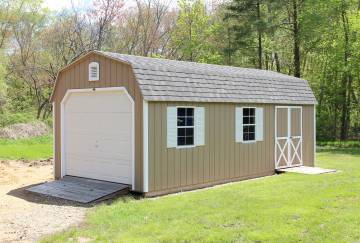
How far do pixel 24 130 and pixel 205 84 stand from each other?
1408 centimetres

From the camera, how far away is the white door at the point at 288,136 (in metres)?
12.9

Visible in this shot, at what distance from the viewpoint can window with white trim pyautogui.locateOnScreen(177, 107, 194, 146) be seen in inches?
395

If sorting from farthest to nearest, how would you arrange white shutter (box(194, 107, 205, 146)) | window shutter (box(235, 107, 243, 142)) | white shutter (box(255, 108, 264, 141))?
white shutter (box(255, 108, 264, 141))
window shutter (box(235, 107, 243, 142))
white shutter (box(194, 107, 205, 146))

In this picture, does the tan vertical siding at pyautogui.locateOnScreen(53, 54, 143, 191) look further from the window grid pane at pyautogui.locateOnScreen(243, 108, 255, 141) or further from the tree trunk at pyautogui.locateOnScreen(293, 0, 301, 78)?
the tree trunk at pyautogui.locateOnScreen(293, 0, 301, 78)

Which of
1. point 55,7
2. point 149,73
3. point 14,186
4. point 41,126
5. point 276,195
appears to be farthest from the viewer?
point 55,7

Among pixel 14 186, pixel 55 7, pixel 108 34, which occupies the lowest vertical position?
pixel 14 186

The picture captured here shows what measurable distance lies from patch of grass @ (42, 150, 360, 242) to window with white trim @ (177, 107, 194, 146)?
124 cm

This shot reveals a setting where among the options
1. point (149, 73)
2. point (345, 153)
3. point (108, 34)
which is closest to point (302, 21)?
point (345, 153)

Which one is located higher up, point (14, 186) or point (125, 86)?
point (125, 86)

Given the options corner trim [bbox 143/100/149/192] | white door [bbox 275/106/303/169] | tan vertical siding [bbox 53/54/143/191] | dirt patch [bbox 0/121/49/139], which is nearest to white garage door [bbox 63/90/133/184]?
tan vertical siding [bbox 53/54/143/191]

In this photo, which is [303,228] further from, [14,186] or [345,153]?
[345,153]

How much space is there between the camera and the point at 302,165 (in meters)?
14.0

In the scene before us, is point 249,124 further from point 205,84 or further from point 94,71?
point 94,71

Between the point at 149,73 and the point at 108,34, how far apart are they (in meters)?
21.4
